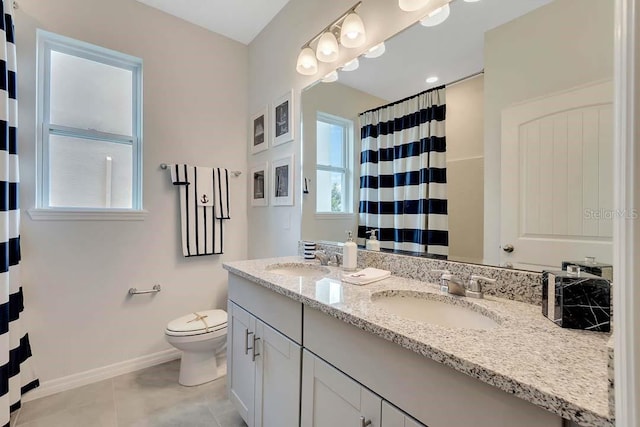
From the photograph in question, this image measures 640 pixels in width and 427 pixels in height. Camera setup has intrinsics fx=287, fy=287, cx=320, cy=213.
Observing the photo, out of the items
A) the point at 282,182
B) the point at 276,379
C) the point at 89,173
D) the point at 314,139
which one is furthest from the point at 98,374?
the point at 314,139

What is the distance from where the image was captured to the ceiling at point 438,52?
3.49 ft

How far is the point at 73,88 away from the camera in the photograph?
2039mm

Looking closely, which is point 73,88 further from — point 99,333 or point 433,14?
point 433,14

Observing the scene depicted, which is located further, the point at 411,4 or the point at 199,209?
the point at 199,209

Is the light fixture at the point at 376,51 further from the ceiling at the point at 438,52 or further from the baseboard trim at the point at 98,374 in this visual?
the baseboard trim at the point at 98,374

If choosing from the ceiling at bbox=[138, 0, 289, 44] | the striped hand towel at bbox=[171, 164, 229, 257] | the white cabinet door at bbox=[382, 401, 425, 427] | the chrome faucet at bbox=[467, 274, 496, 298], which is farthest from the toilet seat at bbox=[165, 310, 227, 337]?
the ceiling at bbox=[138, 0, 289, 44]


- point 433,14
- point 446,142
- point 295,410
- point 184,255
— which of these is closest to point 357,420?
point 295,410

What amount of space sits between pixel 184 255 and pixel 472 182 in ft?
6.95

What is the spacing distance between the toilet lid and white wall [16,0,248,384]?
1.40ft

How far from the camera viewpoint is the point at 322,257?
1.70m

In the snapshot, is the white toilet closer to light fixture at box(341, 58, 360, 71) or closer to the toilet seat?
the toilet seat

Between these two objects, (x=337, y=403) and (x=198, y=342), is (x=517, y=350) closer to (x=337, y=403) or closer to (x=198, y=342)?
(x=337, y=403)

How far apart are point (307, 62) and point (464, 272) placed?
1541 mm

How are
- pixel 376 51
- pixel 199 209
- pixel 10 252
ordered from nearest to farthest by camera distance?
pixel 376 51
pixel 10 252
pixel 199 209
